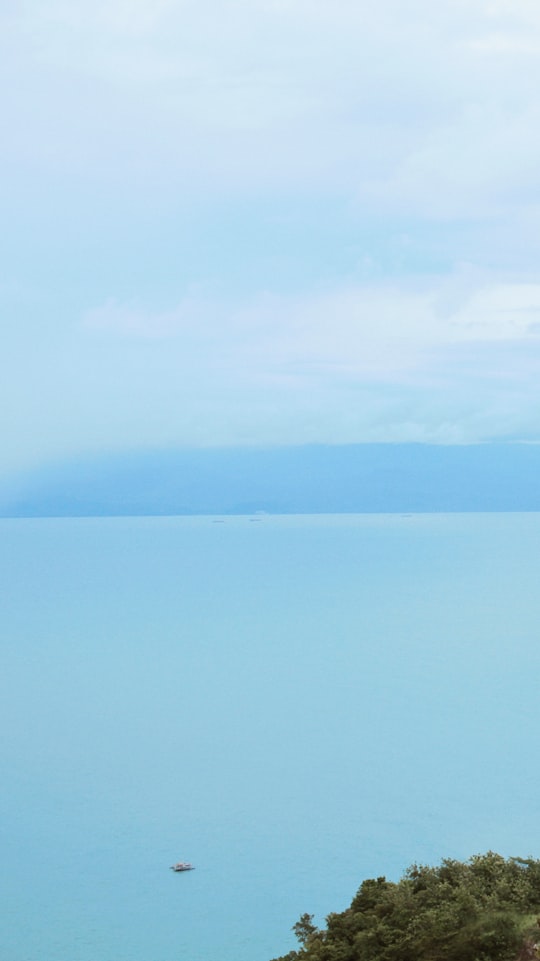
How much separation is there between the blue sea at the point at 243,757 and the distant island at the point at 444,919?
7.07 meters

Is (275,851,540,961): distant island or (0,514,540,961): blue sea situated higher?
(0,514,540,961): blue sea

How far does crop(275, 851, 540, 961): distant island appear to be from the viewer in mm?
7312

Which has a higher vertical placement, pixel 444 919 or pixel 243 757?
pixel 243 757

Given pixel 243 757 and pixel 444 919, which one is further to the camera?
pixel 243 757

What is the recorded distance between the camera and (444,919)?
7.46 metres

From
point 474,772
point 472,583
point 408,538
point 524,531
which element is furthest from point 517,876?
point 524,531

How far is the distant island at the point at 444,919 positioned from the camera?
288 inches

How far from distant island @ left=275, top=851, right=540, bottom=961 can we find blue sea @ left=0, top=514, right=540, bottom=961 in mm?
7070

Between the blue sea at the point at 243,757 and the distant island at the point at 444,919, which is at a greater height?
the blue sea at the point at 243,757

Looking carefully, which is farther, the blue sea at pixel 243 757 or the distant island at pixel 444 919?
the blue sea at pixel 243 757

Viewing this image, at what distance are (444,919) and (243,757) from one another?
1772 centimetres

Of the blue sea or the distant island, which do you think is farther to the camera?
the blue sea

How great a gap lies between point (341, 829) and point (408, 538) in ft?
281

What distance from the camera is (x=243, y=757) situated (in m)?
24.7
